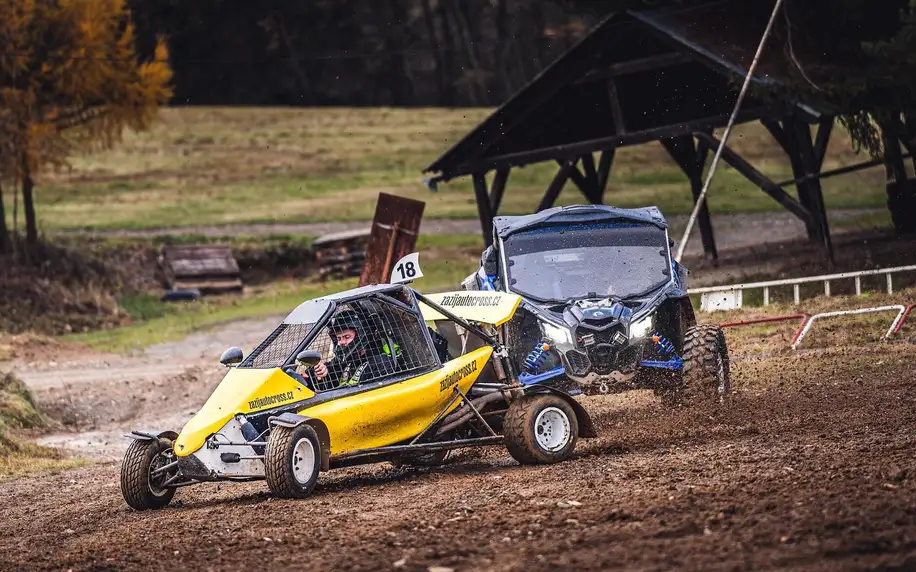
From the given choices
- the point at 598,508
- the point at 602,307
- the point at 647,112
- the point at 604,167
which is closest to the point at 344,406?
the point at 598,508

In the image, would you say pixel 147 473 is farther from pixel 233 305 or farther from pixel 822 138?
pixel 233 305

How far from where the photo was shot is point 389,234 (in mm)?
21219

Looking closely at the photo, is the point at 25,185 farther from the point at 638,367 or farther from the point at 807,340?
the point at 638,367

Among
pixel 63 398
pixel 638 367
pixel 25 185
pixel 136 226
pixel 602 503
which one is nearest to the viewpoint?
pixel 602 503

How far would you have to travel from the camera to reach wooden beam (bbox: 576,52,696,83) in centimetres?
2520

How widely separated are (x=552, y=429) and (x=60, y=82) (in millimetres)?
24324

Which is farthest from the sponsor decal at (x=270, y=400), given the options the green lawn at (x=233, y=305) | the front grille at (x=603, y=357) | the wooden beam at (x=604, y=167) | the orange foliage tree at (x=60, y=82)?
the orange foliage tree at (x=60, y=82)

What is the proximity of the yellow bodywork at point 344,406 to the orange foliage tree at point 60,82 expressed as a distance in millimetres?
23152

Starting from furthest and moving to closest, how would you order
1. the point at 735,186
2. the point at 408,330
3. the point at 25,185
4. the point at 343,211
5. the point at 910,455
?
the point at 735,186, the point at 343,211, the point at 25,185, the point at 408,330, the point at 910,455

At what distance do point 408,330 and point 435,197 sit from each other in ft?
131

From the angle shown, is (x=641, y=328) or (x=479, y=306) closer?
(x=479, y=306)

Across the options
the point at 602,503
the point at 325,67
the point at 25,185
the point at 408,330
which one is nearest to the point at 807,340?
the point at 408,330

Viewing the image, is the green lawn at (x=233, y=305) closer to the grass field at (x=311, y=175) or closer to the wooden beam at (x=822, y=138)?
the wooden beam at (x=822, y=138)

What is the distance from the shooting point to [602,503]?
9.11m
